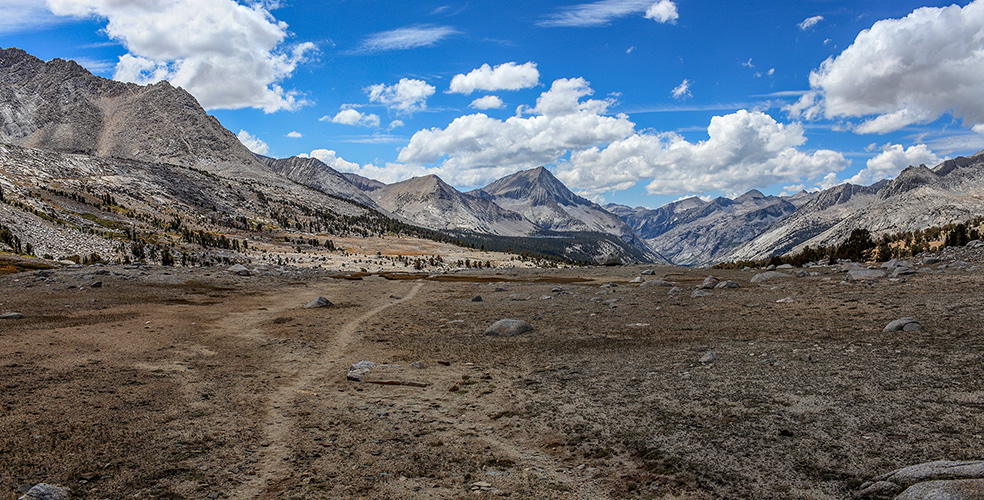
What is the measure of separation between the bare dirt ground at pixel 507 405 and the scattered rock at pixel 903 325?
48 cm

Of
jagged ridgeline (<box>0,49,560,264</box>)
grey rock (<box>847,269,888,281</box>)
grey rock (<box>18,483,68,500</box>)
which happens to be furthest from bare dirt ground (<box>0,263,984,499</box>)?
jagged ridgeline (<box>0,49,560,264</box>)

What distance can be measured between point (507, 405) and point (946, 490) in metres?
8.41

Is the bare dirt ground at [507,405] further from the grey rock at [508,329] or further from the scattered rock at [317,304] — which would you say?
the scattered rock at [317,304]

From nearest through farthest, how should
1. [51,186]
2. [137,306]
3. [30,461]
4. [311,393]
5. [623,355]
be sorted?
[30,461] < [311,393] < [623,355] < [137,306] < [51,186]

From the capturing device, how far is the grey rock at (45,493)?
21.6 ft

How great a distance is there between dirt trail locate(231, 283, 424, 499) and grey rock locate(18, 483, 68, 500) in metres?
2.38

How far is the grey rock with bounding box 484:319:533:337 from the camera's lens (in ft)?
69.1

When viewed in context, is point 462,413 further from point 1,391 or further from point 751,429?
point 1,391

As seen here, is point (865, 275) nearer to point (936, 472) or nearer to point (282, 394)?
point (936, 472)

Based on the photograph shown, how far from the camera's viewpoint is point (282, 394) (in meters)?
13.3

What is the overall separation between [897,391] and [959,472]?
485 cm

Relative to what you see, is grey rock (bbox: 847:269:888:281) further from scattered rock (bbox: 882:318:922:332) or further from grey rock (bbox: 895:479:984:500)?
grey rock (bbox: 895:479:984:500)

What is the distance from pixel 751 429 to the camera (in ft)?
29.5

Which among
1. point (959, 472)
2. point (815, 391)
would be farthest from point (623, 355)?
point (959, 472)
